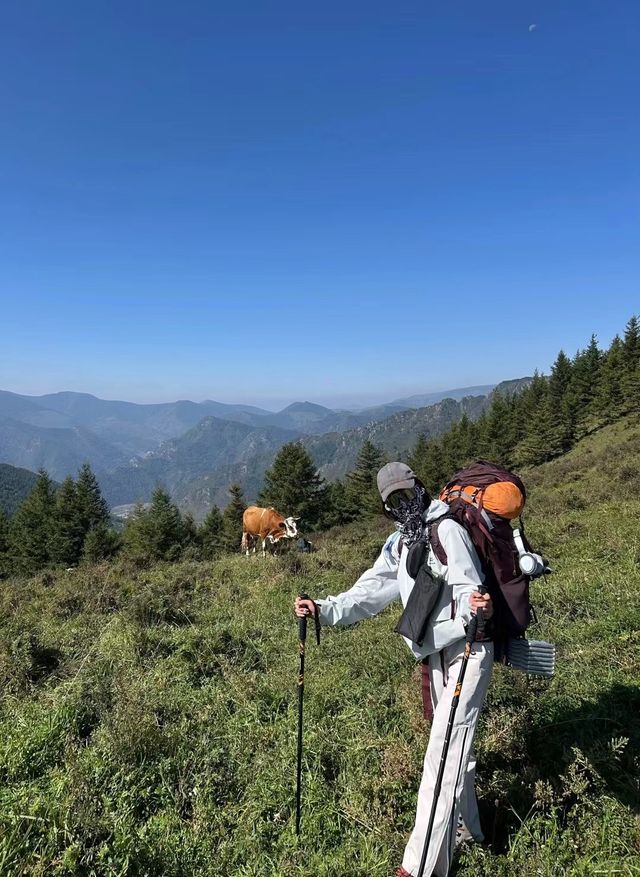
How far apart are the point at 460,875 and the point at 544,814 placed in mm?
793

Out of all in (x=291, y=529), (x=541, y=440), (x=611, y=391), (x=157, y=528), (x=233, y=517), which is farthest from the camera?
(x=541, y=440)

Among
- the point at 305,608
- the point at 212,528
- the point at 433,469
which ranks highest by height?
the point at 305,608

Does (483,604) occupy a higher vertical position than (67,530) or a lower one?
higher

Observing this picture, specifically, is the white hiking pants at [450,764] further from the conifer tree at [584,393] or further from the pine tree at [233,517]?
the conifer tree at [584,393]

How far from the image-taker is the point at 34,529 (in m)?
40.6

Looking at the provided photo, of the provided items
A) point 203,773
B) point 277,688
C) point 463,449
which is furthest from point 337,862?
point 463,449

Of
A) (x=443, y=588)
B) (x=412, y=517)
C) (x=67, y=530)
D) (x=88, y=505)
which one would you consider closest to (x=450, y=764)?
(x=443, y=588)

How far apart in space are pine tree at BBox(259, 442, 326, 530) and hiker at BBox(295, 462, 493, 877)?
38331 millimetres

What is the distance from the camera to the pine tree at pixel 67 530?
38625 mm

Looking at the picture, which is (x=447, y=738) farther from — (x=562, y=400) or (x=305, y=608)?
(x=562, y=400)

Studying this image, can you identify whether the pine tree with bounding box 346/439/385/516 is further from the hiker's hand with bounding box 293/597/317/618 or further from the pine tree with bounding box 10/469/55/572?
the hiker's hand with bounding box 293/597/317/618

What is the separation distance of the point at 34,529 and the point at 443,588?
45945mm

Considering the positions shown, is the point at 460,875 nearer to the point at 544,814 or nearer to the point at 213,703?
the point at 544,814

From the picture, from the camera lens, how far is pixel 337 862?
10.8 feet
